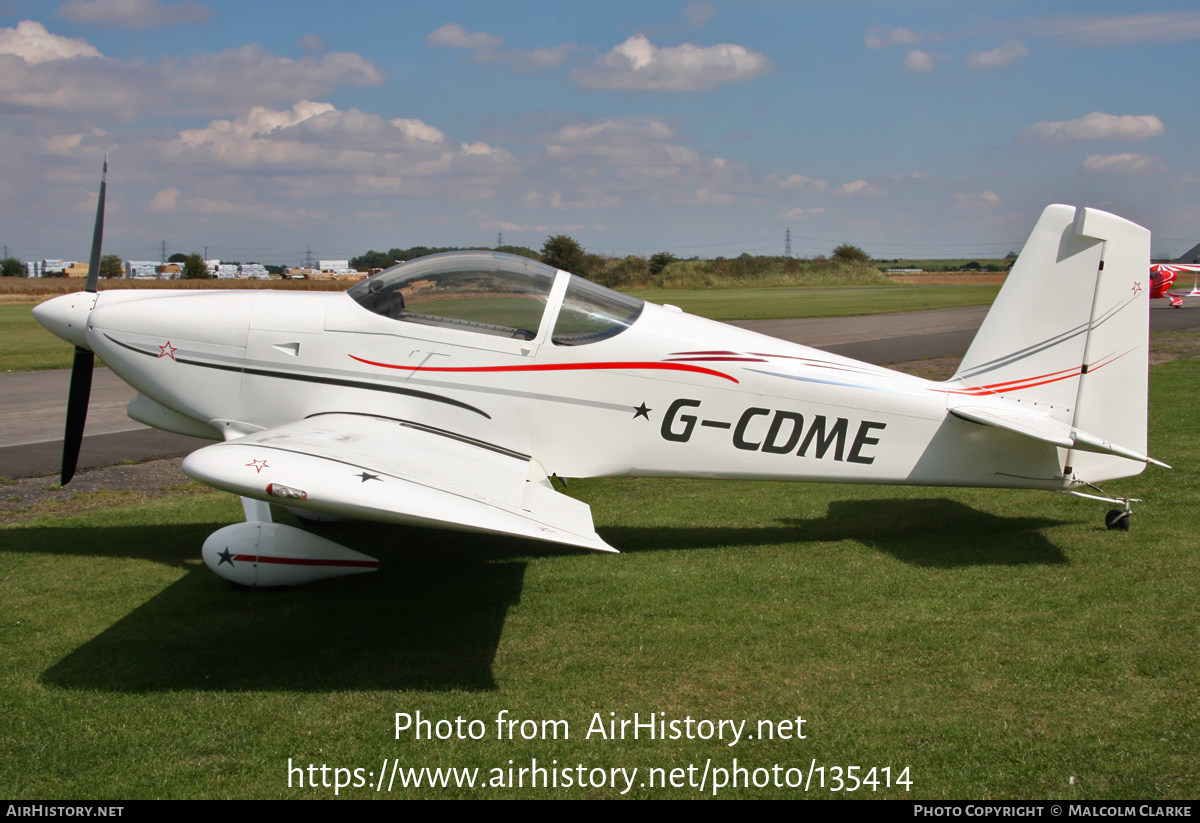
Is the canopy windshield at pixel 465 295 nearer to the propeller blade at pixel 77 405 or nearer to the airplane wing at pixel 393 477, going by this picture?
the airplane wing at pixel 393 477

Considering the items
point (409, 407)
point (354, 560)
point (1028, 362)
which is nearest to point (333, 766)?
point (354, 560)

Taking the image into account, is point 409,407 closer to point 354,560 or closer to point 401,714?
point 354,560

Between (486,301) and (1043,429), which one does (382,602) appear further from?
(1043,429)

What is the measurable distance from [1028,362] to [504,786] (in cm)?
472

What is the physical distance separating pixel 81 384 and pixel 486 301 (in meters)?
3.26

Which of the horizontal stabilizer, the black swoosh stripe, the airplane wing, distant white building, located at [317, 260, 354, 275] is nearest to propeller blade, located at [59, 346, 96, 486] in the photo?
the black swoosh stripe

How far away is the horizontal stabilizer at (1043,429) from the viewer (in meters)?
5.39

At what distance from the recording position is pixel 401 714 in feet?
12.5

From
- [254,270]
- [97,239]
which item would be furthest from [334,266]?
[97,239]

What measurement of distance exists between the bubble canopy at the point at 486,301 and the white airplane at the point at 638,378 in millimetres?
14

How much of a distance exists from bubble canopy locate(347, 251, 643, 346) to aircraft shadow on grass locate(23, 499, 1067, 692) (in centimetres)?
170

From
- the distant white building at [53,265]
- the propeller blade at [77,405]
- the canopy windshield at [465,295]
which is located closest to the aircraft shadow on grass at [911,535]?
the canopy windshield at [465,295]

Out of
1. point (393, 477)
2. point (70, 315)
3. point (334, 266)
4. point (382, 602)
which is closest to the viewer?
point (393, 477)

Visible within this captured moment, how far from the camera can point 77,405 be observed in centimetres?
627
